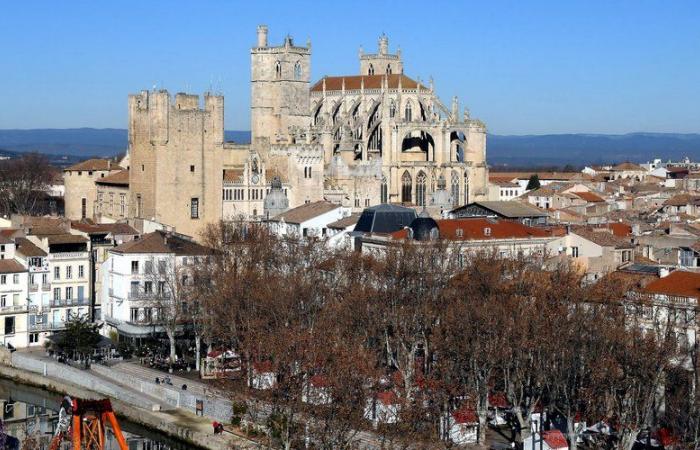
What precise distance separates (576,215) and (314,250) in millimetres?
28823

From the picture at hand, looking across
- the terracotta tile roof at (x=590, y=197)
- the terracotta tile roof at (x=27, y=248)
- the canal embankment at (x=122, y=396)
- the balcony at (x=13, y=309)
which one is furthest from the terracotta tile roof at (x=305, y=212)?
the terracotta tile roof at (x=590, y=197)

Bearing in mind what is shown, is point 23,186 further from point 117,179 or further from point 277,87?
point 117,179

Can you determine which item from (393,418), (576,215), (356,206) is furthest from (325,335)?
(356,206)

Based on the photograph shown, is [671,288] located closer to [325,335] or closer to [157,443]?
[325,335]

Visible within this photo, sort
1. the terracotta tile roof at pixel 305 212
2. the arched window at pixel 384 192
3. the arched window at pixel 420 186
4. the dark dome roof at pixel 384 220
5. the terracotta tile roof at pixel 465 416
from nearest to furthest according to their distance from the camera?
the terracotta tile roof at pixel 465 416 < the dark dome roof at pixel 384 220 < the terracotta tile roof at pixel 305 212 < the arched window at pixel 384 192 < the arched window at pixel 420 186

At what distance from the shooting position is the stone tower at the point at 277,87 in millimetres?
96562

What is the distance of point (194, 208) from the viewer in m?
78.1

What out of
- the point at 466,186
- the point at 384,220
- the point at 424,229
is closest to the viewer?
the point at 424,229

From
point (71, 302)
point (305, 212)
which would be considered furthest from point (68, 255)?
point (305, 212)

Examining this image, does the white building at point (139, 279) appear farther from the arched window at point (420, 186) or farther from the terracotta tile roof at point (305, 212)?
the arched window at point (420, 186)

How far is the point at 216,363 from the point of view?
5044cm

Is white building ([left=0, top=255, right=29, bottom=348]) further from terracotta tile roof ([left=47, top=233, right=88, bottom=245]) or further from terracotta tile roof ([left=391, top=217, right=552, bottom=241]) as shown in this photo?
terracotta tile roof ([left=391, top=217, right=552, bottom=241])

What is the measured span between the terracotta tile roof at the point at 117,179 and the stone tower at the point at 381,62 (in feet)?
130

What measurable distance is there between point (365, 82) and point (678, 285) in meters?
66.0
